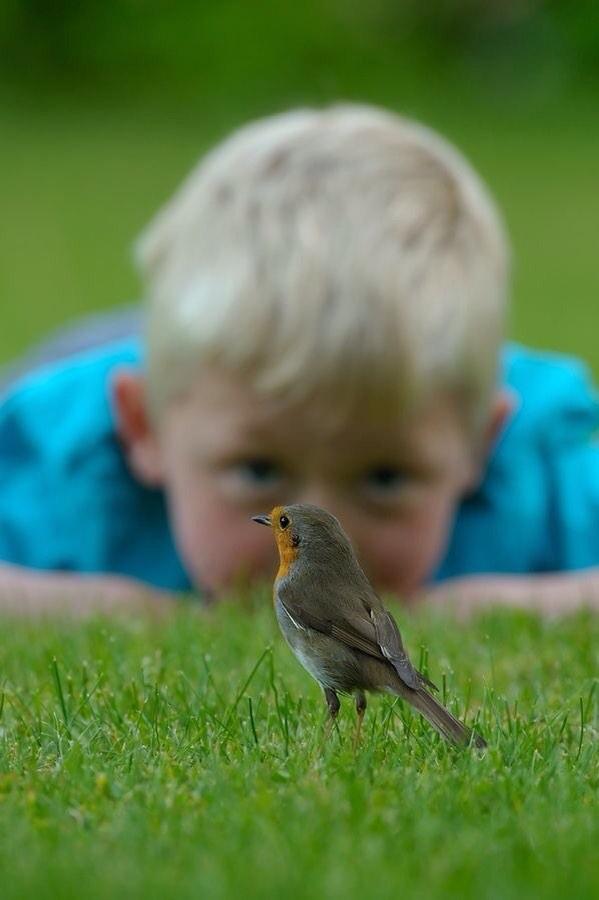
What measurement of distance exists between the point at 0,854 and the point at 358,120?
14.7 feet

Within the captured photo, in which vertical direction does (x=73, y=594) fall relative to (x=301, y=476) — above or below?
below

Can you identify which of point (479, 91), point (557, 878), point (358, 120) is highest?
point (479, 91)

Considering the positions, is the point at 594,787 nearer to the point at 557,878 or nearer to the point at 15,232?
the point at 557,878

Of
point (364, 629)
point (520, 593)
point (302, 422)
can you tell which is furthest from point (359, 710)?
point (520, 593)

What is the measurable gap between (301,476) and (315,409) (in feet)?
0.73

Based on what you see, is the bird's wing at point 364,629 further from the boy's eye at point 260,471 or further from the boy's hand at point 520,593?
the boy's eye at point 260,471

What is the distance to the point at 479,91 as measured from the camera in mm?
29500

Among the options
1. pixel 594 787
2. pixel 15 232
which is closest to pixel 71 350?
pixel 594 787

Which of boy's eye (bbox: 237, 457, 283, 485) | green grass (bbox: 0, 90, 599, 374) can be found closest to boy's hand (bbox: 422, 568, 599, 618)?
boy's eye (bbox: 237, 457, 283, 485)

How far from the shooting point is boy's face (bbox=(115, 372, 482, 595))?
5.27m

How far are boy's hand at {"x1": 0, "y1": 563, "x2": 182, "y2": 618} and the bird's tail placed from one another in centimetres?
260

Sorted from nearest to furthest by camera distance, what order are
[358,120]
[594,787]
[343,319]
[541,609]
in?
[594,787] < [541,609] < [343,319] < [358,120]

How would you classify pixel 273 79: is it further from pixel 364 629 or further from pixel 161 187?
pixel 364 629

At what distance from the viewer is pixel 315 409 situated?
17.2 ft
